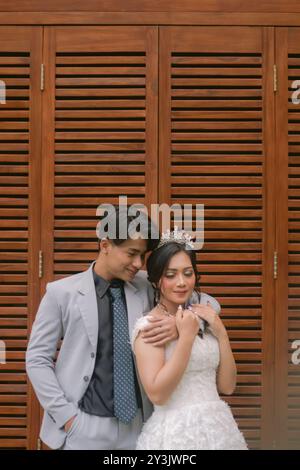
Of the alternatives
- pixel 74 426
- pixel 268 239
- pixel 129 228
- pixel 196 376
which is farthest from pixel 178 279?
pixel 268 239

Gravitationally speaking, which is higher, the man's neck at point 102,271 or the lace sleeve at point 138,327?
the man's neck at point 102,271

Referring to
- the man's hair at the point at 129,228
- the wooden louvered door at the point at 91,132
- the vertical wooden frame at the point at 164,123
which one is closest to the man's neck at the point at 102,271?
the man's hair at the point at 129,228

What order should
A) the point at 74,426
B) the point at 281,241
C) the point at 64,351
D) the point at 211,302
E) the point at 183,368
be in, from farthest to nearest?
the point at 281,241, the point at 211,302, the point at 64,351, the point at 74,426, the point at 183,368

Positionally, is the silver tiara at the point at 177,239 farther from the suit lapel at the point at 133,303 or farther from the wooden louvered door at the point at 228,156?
the wooden louvered door at the point at 228,156

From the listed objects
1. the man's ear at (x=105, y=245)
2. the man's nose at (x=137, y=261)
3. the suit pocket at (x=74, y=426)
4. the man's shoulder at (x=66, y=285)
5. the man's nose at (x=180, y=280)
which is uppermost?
the man's ear at (x=105, y=245)

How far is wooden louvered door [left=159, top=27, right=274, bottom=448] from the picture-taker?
3.29 metres

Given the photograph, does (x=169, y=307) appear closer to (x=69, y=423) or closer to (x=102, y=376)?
(x=102, y=376)

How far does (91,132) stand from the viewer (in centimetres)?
333

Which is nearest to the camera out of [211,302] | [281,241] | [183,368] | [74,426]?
[183,368]

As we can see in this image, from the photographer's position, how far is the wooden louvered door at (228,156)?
10.8ft

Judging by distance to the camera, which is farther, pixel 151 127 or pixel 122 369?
pixel 151 127

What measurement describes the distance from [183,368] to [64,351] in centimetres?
50

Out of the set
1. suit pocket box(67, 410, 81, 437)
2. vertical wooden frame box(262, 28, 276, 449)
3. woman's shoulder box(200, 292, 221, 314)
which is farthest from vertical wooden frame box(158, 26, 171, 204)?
suit pocket box(67, 410, 81, 437)

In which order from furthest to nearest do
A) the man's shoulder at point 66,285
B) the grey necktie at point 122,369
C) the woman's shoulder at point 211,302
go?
the woman's shoulder at point 211,302 < the man's shoulder at point 66,285 < the grey necktie at point 122,369
